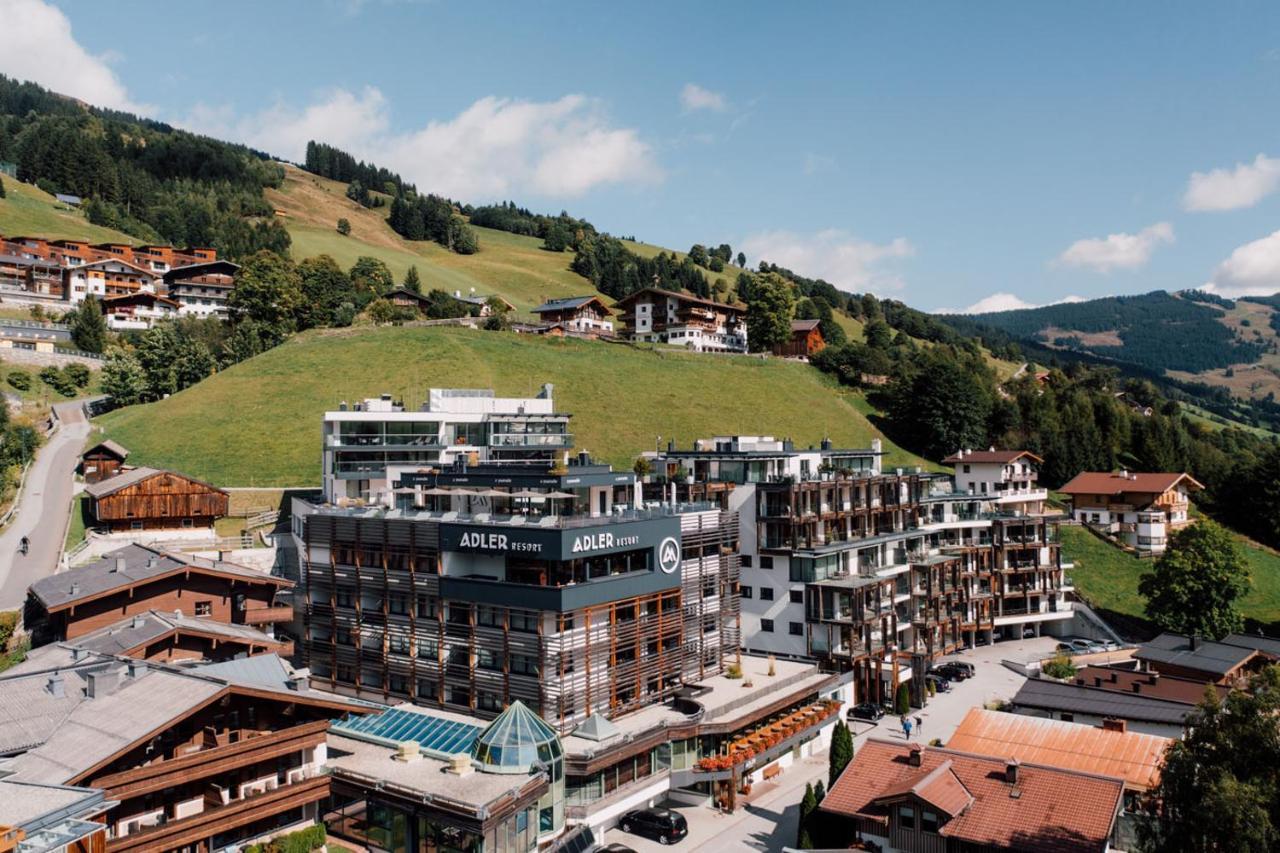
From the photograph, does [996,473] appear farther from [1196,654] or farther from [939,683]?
[939,683]

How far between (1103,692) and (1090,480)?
6000cm

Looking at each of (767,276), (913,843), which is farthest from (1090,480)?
(913,843)

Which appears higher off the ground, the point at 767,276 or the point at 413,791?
the point at 767,276

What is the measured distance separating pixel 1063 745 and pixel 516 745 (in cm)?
2694

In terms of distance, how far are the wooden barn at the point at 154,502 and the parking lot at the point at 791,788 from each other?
48.3m

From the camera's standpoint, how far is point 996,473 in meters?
91.4

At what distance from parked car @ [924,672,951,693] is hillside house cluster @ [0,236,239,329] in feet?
413

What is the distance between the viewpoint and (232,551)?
2643 inches

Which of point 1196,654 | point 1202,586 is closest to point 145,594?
point 1196,654

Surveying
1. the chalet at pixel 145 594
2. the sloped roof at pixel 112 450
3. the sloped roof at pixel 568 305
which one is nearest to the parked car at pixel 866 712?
the chalet at pixel 145 594

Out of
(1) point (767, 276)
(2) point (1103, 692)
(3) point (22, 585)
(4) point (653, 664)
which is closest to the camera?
(4) point (653, 664)

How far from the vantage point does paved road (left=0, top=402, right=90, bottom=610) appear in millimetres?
59250

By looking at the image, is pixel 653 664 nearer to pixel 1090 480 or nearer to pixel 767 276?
pixel 1090 480

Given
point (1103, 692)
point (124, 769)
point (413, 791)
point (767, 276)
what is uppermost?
point (767, 276)
